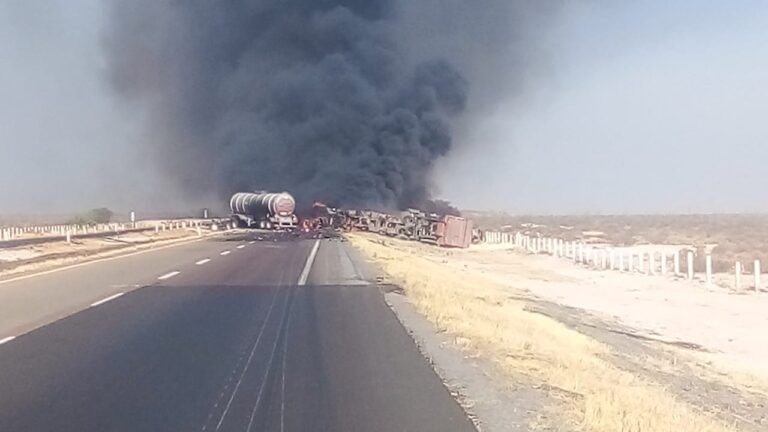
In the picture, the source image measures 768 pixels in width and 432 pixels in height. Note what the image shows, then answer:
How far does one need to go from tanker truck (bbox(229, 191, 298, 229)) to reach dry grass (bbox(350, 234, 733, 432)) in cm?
4110

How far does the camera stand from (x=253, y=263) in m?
29.7

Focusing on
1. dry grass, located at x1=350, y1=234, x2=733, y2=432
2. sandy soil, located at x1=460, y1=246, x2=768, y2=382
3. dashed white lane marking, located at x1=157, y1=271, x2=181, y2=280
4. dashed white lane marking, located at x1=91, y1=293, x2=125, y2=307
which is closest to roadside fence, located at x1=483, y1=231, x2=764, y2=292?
sandy soil, located at x1=460, y1=246, x2=768, y2=382

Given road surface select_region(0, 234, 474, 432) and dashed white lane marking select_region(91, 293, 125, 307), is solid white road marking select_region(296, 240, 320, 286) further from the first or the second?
dashed white lane marking select_region(91, 293, 125, 307)

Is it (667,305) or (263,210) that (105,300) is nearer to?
(667,305)

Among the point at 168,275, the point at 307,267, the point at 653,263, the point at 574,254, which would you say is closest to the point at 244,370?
the point at 168,275

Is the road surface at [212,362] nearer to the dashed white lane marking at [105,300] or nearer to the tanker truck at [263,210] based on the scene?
the dashed white lane marking at [105,300]

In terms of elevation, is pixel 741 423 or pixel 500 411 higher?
pixel 500 411

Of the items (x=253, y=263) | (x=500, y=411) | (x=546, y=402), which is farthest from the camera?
(x=253, y=263)

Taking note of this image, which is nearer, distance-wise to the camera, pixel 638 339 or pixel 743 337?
pixel 638 339

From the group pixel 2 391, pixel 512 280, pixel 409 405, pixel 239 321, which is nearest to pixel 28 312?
pixel 239 321

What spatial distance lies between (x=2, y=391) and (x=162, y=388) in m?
1.47

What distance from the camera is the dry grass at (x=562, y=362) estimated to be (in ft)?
27.5

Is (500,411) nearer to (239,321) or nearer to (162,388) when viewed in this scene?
(162,388)

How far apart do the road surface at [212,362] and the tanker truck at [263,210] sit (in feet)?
136
